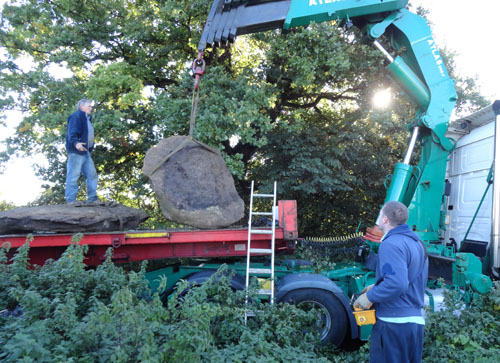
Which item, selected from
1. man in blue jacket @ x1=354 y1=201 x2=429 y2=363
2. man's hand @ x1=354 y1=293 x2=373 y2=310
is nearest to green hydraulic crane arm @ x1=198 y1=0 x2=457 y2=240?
man in blue jacket @ x1=354 y1=201 x2=429 y2=363

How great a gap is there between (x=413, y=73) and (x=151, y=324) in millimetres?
5184

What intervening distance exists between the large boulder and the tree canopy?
2.07 m

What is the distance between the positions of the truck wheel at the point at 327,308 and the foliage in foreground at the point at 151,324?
182 millimetres

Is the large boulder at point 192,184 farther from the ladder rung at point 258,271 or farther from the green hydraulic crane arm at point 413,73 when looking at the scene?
the green hydraulic crane arm at point 413,73

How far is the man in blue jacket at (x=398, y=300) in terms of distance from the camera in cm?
263

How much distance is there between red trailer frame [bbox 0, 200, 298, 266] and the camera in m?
4.26

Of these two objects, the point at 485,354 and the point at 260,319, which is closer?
the point at 485,354

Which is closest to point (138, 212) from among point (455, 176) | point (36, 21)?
point (455, 176)

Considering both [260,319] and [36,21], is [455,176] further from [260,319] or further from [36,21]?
[36,21]

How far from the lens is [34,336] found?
249cm

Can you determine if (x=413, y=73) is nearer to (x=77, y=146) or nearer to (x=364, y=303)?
(x=364, y=303)

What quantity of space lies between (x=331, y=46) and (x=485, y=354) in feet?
19.4

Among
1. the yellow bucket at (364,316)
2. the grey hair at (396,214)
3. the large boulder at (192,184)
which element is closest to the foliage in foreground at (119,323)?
the yellow bucket at (364,316)

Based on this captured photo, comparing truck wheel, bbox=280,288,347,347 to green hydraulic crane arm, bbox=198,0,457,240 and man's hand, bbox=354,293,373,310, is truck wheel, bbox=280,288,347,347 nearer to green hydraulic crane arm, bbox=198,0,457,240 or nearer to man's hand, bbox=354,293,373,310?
man's hand, bbox=354,293,373,310
